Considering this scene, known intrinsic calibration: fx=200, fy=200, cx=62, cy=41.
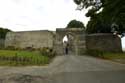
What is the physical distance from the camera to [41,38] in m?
49.3

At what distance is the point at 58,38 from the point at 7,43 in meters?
14.3

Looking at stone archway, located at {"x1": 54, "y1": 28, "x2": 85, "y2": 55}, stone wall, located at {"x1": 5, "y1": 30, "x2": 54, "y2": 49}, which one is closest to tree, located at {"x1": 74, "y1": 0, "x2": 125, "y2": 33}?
stone archway, located at {"x1": 54, "y1": 28, "x2": 85, "y2": 55}

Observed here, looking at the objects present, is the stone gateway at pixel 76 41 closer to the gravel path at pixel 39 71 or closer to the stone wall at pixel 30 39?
the stone wall at pixel 30 39

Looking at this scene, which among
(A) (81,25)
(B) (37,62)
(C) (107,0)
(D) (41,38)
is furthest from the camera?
(A) (81,25)

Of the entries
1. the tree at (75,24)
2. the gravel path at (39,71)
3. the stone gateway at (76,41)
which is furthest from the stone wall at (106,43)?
the gravel path at (39,71)

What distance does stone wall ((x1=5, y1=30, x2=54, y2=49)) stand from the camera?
48.6m

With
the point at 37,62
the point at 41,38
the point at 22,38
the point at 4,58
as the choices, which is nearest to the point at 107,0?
the point at 37,62

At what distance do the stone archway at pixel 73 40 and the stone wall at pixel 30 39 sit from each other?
2347 millimetres

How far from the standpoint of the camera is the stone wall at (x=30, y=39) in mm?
48562

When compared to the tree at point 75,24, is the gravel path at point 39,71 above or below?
below

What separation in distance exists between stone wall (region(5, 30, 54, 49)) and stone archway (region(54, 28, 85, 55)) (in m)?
2.35

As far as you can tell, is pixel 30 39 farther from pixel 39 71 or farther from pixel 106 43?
pixel 39 71

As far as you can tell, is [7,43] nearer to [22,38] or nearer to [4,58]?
[22,38]

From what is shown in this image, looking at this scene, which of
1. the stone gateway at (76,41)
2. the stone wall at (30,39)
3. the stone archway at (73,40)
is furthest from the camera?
the stone wall at (30,39)
